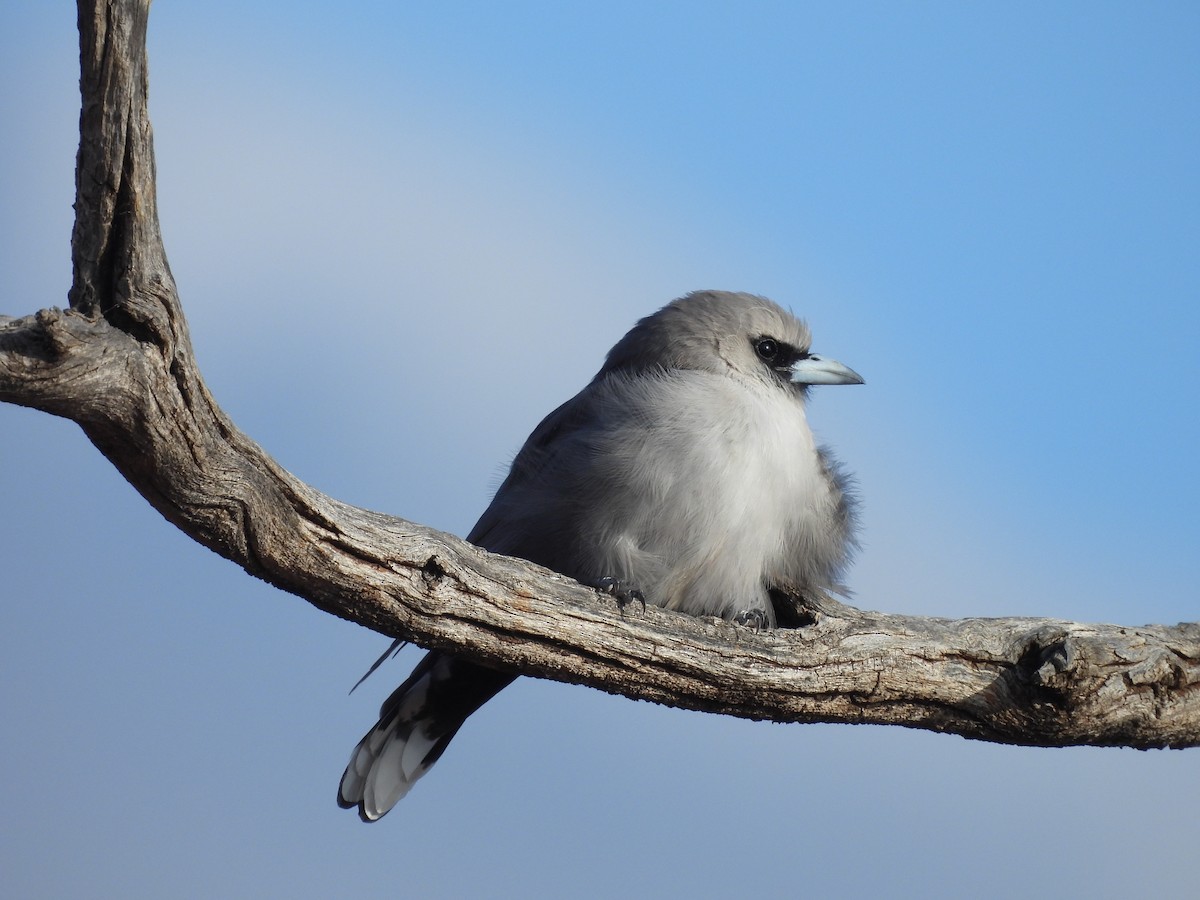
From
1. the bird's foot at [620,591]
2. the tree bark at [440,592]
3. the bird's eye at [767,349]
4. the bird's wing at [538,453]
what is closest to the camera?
the tree bark at [440,592]

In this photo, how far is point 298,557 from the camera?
377 centimetres

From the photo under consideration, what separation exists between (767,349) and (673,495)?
3.99ft

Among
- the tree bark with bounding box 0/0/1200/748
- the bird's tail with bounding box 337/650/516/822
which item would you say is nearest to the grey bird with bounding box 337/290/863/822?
the bird's tail with bounding box 337/650/516/822

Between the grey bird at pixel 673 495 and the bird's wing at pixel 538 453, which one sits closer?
the grey bird at pixel 673 495

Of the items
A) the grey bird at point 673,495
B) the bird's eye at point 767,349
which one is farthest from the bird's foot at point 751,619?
the bird's eye at point 767,349

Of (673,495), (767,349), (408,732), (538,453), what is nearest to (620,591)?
(673,495)

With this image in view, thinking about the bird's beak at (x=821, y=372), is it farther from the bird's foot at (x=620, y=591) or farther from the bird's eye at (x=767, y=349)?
the bird's foot at (x=620, y=591)

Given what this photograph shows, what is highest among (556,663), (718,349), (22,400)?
(718,349)

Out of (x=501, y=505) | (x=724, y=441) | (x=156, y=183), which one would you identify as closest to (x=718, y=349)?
(x=724, y=441)

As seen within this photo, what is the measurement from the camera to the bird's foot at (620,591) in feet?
15.4

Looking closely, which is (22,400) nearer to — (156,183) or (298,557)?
(156,183)

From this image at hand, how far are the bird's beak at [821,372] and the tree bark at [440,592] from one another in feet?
3.86

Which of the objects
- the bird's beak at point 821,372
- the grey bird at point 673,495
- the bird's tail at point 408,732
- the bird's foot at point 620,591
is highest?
the bird's beak at point 821,372

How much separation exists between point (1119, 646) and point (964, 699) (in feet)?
2.35
